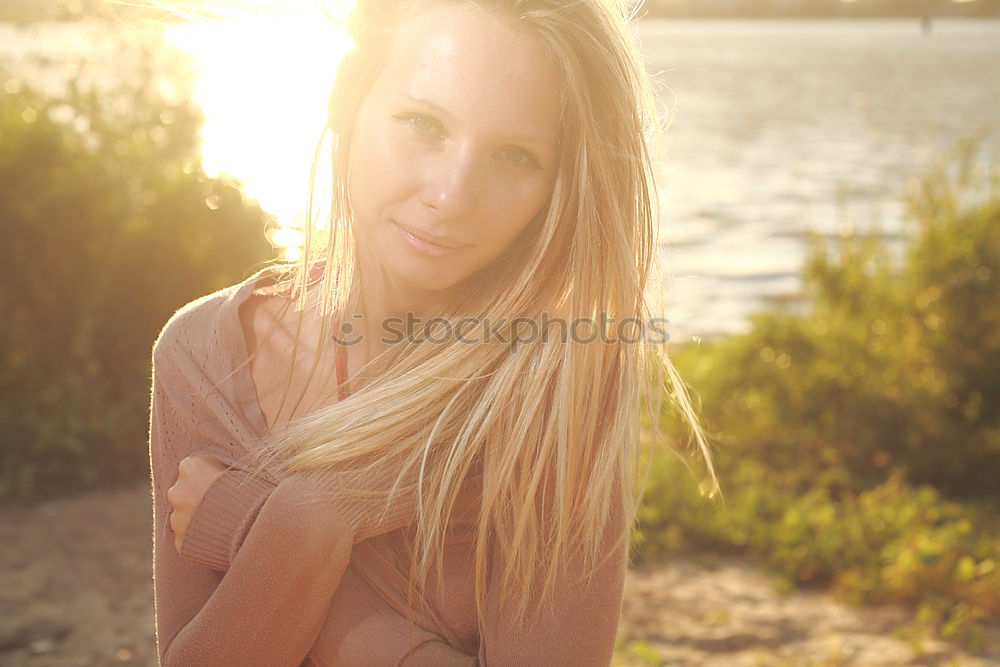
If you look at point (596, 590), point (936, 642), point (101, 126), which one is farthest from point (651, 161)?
point (101, 126)

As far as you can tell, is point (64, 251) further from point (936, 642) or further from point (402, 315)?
point (936, 642)

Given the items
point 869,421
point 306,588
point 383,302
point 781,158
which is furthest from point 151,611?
point 781,158

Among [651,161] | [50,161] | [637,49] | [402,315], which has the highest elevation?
[50,161]

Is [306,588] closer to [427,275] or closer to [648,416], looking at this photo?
[427,275]

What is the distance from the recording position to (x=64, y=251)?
16.2ft

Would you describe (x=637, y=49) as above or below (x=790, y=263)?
below

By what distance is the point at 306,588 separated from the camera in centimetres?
168

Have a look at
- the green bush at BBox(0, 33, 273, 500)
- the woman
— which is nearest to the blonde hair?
the woman

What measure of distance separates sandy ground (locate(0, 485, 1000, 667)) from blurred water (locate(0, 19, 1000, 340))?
138 cm

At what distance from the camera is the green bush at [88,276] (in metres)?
4.74

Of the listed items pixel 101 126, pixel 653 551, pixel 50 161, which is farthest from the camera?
pixel 101 126

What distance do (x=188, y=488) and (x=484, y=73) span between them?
0.90 metres

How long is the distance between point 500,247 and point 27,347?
376 cm

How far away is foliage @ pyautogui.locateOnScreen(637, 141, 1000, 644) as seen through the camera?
14.6 feet
